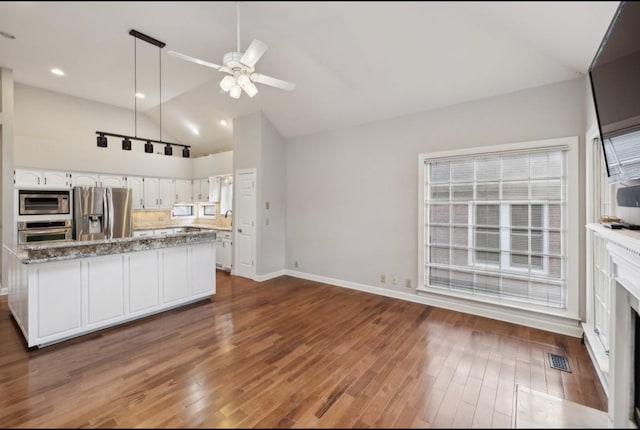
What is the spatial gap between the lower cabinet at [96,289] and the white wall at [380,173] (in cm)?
220

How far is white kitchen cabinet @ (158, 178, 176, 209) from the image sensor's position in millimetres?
6848

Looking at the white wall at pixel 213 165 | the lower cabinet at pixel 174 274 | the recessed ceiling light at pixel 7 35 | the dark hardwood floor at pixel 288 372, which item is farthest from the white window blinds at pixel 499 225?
the recessed ceiling light at pixel 7 35

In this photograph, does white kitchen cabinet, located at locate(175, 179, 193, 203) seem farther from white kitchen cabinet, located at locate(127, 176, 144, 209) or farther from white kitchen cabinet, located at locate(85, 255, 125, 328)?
white kitchen cabinet, located at locate(85, 255, 125, 328)

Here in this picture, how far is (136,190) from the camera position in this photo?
641 cm

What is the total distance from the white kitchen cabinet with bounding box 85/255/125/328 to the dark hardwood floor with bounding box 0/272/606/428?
22 cm

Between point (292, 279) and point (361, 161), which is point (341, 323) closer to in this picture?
point (292, 279)

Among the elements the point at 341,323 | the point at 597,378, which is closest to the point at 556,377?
the point at 597,378

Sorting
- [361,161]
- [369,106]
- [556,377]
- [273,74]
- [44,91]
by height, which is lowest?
[556,377]

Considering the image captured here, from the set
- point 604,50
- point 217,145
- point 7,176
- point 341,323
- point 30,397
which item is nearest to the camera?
point 604,50

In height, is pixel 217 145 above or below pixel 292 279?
above

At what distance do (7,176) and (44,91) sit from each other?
2125 millimetres

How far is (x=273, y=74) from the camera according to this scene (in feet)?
13.1

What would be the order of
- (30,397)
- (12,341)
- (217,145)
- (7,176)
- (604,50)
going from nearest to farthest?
(604,50) < (30,397) < (12,341) < (7,176) < (217,145)

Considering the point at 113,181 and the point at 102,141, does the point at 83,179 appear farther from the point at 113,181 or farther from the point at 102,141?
the point at 102,141
